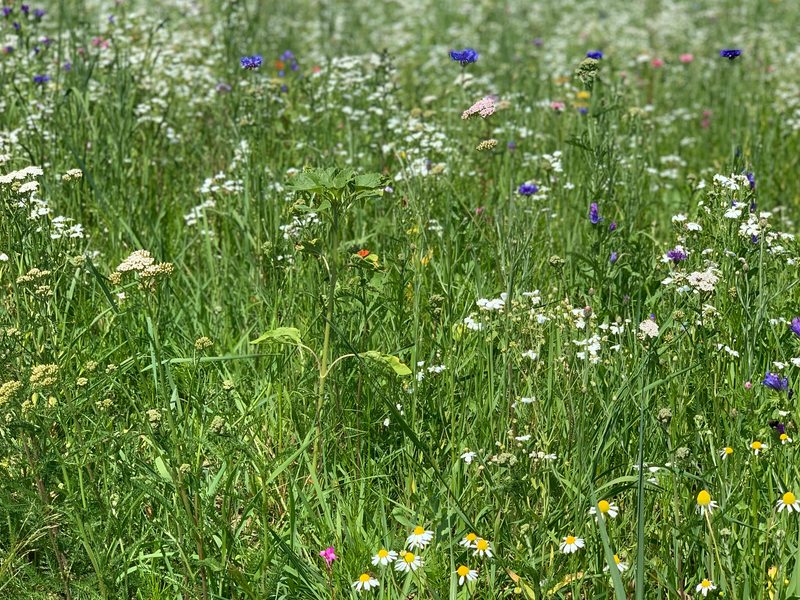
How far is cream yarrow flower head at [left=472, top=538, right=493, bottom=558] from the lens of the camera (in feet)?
6.13

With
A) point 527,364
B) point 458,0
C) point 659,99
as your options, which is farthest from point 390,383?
point 458,0

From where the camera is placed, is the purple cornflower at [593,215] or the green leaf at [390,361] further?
the purple cornflower at [593,215]

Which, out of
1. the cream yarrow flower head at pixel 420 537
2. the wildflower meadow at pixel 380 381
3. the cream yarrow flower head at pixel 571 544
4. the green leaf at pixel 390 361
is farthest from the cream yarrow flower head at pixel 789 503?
the green leaf at pixel 390 361

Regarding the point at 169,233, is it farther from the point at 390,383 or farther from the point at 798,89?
the point at 798,89

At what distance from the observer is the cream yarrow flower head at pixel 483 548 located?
6.13ft

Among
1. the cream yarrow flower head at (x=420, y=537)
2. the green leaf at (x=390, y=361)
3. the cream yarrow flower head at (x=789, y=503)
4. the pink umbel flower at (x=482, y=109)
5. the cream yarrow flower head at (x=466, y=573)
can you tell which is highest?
the pink umbel flower at (x=482, y=109)

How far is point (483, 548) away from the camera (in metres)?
1.87

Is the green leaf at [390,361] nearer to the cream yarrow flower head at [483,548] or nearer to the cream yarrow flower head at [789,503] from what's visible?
the cream yarrow flower head at [483,548]

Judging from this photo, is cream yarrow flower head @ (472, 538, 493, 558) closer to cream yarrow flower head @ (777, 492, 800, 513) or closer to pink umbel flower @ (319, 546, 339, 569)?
pink umbel flower @ (319, 546, 339, 569)

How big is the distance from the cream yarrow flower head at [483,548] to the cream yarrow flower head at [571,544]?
175 mm

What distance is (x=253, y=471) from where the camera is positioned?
7.36 feet

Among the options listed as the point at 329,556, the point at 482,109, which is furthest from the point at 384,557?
the point at 482,109

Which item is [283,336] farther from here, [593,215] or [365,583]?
[593,215]

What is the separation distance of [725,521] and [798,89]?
197 inches
